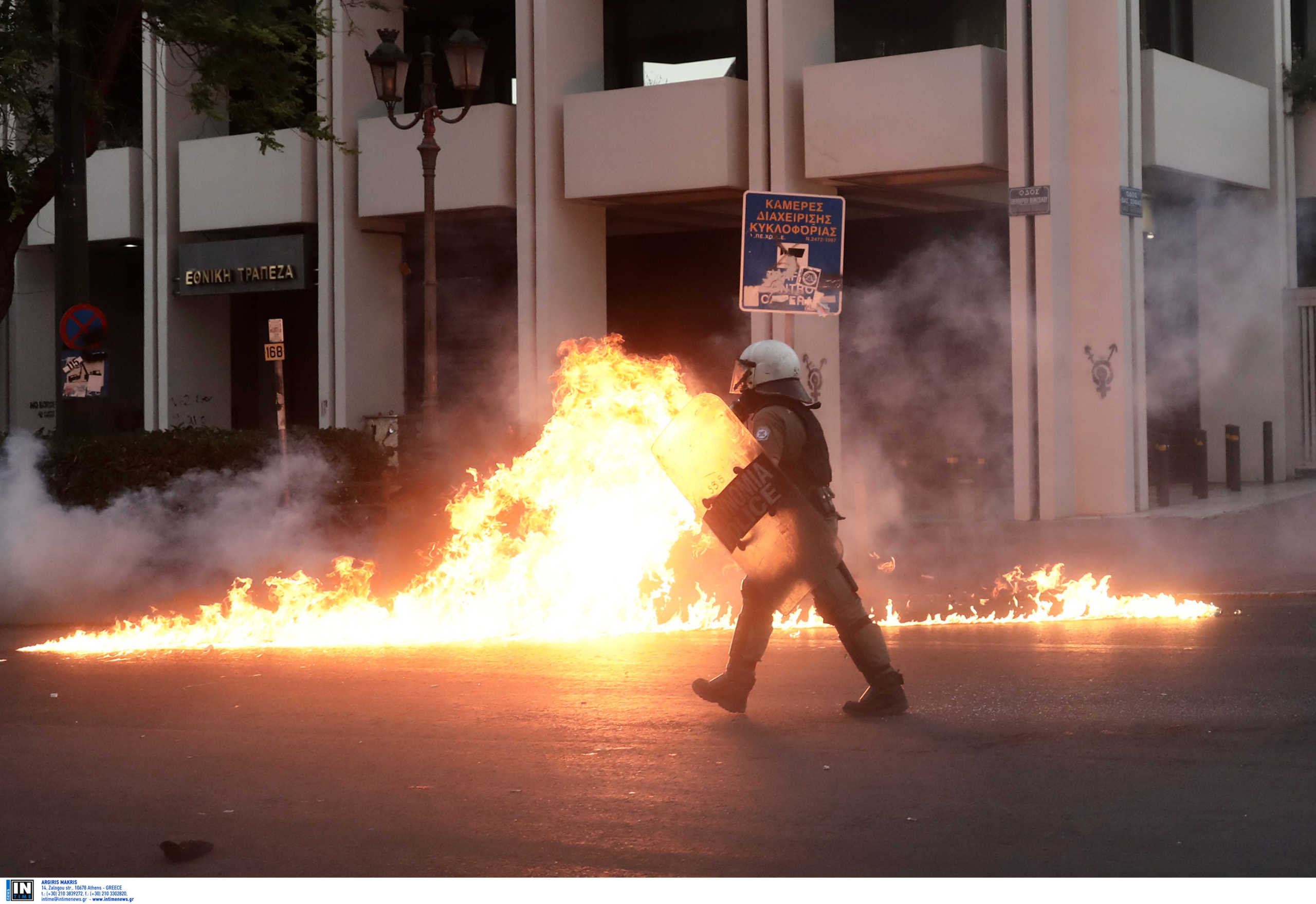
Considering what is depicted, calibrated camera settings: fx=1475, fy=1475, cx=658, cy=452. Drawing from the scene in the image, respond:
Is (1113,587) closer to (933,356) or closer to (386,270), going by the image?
(933,356)

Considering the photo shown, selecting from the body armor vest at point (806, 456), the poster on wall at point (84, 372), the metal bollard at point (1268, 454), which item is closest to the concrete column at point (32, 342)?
the poster on wall at point (84, 372)

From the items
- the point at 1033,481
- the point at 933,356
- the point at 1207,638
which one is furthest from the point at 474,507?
the point at 933,356

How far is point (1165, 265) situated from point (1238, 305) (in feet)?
3.78

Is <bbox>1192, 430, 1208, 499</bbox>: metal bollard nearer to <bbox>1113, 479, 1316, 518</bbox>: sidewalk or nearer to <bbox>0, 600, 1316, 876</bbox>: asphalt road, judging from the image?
<bbox>1113, 479, 1316, 518</bbox>: sidewalk

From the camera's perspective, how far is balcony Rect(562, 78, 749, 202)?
1834 centimetres

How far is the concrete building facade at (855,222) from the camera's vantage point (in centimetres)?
1680

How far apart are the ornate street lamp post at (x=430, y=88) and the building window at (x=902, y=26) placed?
5.73m

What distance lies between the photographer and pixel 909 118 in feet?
56.1

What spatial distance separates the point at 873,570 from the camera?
12992mm

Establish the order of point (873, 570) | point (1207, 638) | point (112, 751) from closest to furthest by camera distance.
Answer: point (112, 751), point (1207, 638), point (873, 570)

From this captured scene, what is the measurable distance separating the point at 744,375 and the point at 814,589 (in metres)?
1.09

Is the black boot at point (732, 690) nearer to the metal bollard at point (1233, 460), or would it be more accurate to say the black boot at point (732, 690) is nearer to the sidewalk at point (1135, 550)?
the sidewalk at point (1135, 550)

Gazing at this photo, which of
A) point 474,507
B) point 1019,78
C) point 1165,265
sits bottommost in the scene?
point 474,507

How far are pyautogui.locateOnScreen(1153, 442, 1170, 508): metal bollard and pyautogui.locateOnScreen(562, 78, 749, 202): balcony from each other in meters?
6.01
